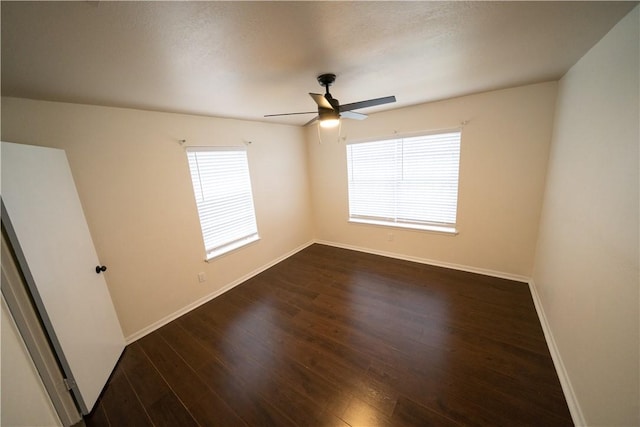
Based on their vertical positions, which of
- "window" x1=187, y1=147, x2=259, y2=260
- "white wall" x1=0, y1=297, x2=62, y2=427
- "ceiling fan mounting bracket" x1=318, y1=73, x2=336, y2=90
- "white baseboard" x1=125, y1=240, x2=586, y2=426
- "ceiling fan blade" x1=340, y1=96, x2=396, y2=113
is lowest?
"white baseboard" x1=125, y1=240, x2=586, y2=426

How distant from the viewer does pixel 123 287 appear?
7.25 feet

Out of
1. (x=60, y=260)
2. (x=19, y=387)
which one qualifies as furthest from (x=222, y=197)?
(x=19, y=387)

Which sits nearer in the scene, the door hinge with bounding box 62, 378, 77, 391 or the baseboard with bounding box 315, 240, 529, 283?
the door hinge with bounding box 62, 378, 77, 391

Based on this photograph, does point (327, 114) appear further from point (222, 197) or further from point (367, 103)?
point (222, 197)

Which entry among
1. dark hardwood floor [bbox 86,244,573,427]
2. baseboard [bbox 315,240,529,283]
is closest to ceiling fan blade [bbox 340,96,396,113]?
dark hardwood floor [bbox 86,244,573,427]

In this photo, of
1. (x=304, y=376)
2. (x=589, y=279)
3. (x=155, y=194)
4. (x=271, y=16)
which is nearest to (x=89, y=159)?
(x=155, y=194)

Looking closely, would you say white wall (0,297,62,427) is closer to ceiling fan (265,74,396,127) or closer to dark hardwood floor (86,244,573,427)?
dark hardwood floor (86,244,573,427)

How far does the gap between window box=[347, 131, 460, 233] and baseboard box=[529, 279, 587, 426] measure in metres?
1.34

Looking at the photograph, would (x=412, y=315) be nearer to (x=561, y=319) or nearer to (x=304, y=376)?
(x=561, y=319)

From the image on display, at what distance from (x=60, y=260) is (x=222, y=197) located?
163 cm

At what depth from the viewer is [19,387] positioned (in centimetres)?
117

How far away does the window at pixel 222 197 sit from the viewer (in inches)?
109

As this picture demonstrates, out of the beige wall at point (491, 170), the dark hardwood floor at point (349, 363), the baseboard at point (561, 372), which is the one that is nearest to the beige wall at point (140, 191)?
the dark hardwood floor at point (349, 363)

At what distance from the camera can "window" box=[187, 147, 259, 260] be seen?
2.78 metres
